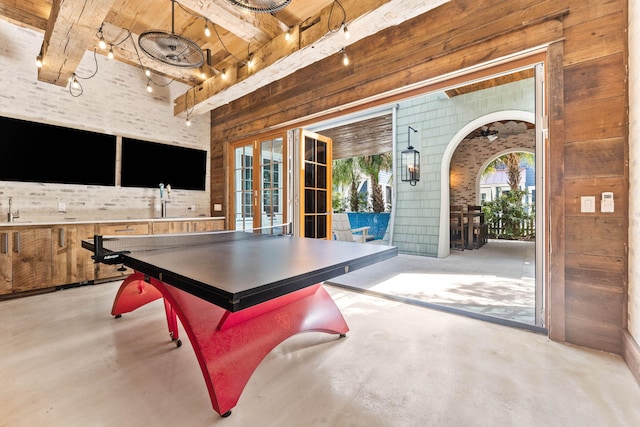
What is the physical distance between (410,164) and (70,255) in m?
5.63

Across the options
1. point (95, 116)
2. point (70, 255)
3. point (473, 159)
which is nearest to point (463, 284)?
point (70, 255)

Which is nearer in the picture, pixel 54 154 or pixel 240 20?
pixel 240 20

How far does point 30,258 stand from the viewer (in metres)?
3.19

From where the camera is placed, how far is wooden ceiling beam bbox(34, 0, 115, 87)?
7.64 feet

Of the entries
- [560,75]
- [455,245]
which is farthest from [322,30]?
[455,245]

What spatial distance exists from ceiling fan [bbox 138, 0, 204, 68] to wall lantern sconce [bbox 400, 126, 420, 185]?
4.27 metres

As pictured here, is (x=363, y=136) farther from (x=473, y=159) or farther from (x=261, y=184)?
(x=473, y=159)

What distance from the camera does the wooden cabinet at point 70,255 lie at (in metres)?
3.36

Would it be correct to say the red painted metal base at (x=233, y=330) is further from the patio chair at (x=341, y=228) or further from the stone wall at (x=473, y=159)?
the stone wall at (x=473, y=159)

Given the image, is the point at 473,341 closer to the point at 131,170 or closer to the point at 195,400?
the point at 195,400

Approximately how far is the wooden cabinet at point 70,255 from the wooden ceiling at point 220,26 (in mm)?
1886

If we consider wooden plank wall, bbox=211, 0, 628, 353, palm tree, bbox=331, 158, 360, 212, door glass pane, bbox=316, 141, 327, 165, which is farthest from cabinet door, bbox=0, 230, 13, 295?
palm tree, bbox=331, 158, 360, 212

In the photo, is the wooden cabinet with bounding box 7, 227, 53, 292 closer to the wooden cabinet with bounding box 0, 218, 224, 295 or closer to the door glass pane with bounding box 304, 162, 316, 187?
the wooden cabinet with bounding box 0, 218, 224, 295

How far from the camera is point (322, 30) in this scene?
264cm
